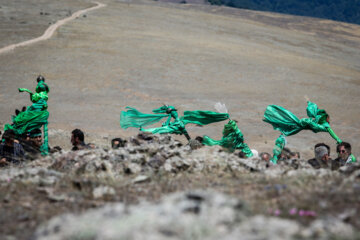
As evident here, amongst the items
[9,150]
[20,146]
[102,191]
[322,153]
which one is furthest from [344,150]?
[9,150]

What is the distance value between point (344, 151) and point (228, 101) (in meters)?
11.4

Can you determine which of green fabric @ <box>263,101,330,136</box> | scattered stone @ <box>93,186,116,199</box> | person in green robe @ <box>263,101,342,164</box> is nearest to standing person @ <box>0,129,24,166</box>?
scattered stone @ <box>93,186,116,199</box>

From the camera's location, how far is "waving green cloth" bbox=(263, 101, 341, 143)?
25.7ft

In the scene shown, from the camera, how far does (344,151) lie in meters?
6.92

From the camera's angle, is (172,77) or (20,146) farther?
(172,77)

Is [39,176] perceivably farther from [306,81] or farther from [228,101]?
[306,81]

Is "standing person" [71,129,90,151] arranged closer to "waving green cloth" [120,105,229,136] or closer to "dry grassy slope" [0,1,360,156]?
"waving green cloth" [120,105,229,136]

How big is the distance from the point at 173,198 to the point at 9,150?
4912mm

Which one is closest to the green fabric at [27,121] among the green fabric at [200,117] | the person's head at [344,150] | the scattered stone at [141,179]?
the green fabric at [200,117]

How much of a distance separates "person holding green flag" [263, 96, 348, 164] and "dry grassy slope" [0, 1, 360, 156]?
3.34 m

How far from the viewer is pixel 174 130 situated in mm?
8430

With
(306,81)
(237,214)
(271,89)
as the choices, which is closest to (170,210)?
(237,214)

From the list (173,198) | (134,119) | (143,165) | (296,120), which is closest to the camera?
(173,198)

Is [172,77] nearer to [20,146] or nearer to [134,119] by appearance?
[134,119]
